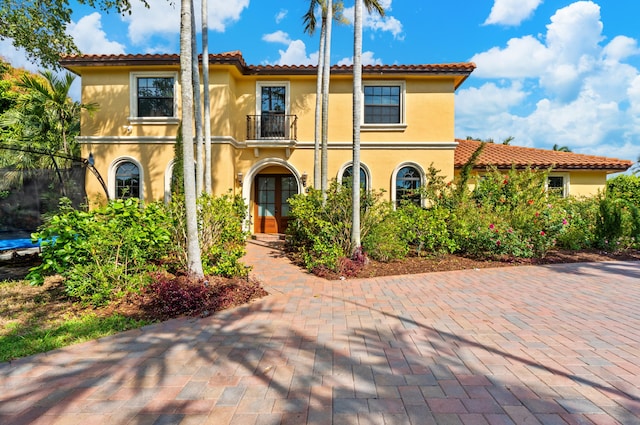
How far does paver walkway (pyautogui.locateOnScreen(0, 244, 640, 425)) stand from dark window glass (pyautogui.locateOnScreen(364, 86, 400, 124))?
9138mm

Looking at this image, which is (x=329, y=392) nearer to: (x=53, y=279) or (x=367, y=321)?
(x=367, y=321)

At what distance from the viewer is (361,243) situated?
8109 millimetres

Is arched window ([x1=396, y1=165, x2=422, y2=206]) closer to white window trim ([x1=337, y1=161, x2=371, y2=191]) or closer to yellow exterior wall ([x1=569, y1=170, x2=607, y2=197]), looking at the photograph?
white window trim ([x1=337, y1=161, x2=371, y2=191])

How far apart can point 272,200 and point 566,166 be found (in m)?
12.2

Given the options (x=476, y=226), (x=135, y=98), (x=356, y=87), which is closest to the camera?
(x=356, y=87)

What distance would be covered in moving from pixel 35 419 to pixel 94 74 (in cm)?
1307

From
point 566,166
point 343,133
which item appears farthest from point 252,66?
point 566,166

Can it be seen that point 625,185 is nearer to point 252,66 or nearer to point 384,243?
point 384,243

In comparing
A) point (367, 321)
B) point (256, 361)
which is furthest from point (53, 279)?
point (367, 321)

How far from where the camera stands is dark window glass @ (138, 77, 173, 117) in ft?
39.5

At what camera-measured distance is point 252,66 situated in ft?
40.0

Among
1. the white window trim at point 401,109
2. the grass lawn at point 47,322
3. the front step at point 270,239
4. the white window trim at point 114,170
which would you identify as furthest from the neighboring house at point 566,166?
the grass lawn at point 47,322

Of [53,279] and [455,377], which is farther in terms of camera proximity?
[53,279]

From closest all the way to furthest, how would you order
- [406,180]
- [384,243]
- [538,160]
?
[384,243] → [406,180] → [538,160]
